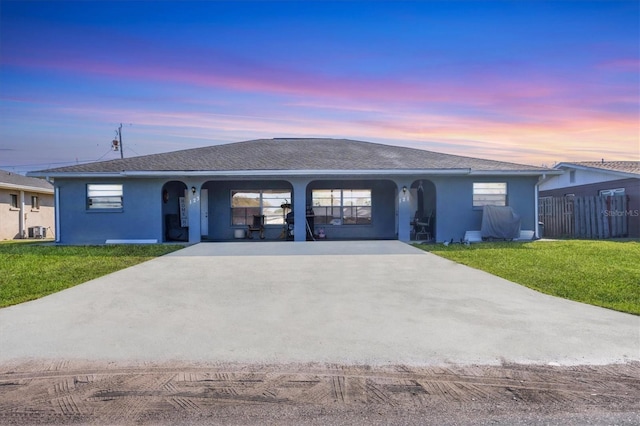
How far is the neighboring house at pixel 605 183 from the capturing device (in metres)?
18.2

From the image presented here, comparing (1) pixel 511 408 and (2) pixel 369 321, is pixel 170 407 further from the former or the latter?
(2) pixel 369 321

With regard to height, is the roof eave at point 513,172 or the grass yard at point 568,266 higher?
the roof eave at point 513,172

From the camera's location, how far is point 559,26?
12547 millimetres

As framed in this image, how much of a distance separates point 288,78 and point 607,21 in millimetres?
9356

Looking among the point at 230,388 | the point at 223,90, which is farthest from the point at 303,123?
the point at 230,388

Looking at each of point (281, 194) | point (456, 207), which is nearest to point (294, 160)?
point (281, 194)

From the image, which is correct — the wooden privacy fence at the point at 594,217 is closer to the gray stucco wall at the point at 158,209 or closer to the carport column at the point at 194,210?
the gray stucco wall at the point at 158,209

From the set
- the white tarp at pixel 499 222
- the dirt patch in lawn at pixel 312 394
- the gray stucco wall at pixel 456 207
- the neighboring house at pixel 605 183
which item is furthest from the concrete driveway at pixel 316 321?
the neighboring house at pixel 605 183

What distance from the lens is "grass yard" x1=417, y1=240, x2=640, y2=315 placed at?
705cm

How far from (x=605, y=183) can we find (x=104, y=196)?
2092 centimetres

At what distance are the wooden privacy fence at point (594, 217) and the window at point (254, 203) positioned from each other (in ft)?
39.0

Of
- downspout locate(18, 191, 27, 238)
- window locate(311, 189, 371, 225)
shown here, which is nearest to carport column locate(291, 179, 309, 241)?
window locate(311, 189, 371, 225)

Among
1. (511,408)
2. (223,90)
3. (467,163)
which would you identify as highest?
(223,90)

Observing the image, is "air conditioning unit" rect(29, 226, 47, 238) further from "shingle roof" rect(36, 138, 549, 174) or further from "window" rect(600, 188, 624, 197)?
"window" rect(600, 188, 624, 197)
